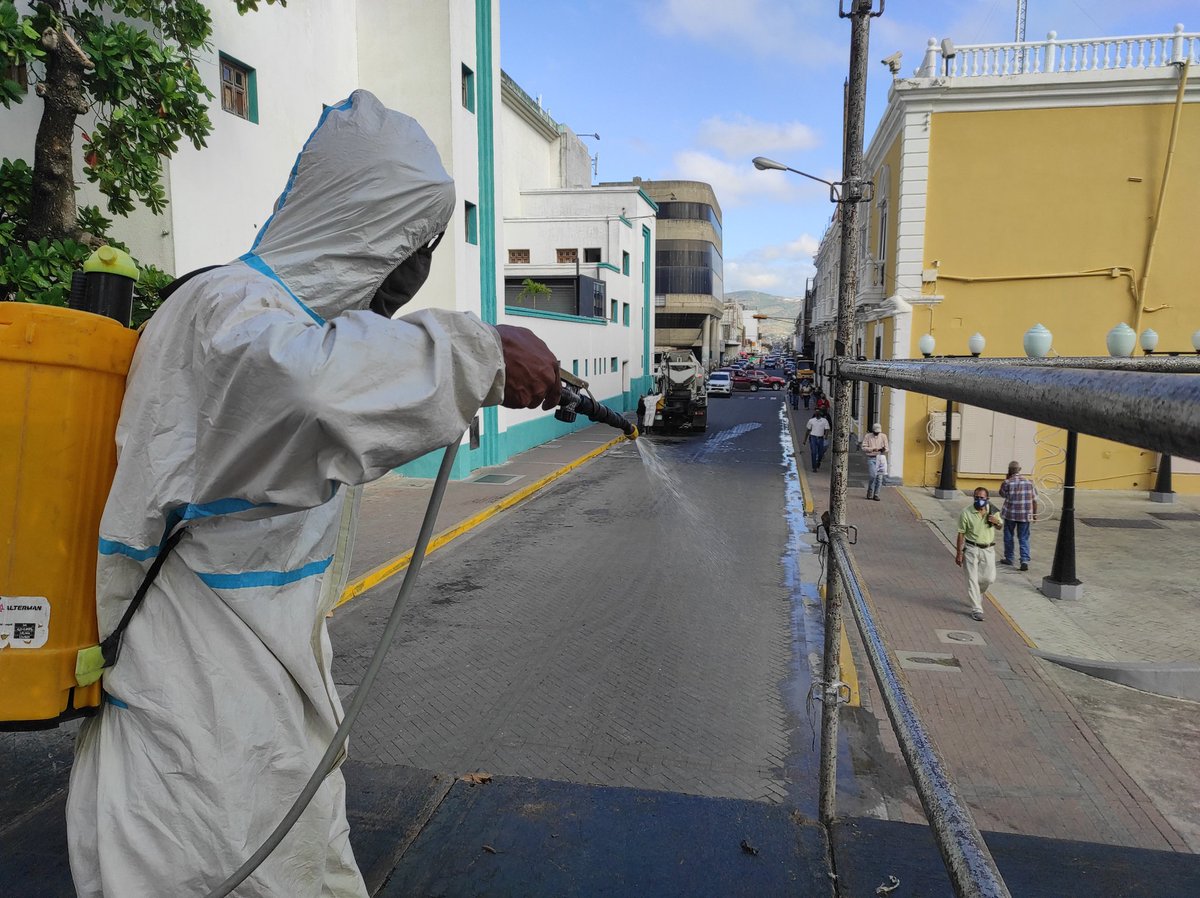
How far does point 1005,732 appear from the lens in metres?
6.01

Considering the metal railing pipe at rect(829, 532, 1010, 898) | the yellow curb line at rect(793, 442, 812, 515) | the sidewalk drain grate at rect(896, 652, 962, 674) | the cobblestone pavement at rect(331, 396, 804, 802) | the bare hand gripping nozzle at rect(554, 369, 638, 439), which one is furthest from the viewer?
the yellow curb line at rect(793, 442, 812, 515)

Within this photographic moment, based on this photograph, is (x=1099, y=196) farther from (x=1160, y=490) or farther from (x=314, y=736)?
(x=314, y=736)

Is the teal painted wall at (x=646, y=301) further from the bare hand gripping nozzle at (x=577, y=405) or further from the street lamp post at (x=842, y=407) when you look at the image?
the bare hand gripping nozzle at (x=577, y=405)

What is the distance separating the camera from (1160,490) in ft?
49.5

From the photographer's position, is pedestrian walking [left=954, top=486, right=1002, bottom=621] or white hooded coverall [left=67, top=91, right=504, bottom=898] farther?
pedestrian walking [left=954, top=486, right=1002, bottom=621]

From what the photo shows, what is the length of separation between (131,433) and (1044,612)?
980cm

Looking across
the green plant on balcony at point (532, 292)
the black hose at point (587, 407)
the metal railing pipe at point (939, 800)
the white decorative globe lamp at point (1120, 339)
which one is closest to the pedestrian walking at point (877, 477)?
the white decorative globe lamp at point (1120, 339)

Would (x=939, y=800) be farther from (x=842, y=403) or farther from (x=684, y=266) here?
(x=684, y=266)

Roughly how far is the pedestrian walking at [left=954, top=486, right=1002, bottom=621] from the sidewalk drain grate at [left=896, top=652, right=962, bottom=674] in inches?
54.1

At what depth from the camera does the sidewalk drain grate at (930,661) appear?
23.8 feet

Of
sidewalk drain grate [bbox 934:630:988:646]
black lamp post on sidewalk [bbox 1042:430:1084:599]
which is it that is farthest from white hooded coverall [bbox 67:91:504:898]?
black lamp post on sidewalk [bbox 1042:430:1084:599]

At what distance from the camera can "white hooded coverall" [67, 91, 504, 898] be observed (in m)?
1.25

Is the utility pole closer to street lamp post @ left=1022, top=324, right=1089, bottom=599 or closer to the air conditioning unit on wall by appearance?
street lamp post @ left=1022, top=324, right=1089, bottom=599

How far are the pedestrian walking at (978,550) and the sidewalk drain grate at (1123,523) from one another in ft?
19.8
